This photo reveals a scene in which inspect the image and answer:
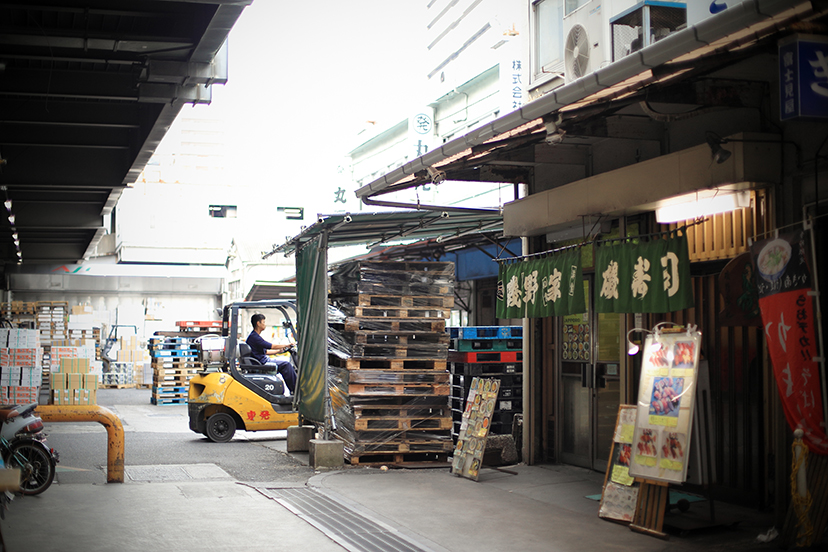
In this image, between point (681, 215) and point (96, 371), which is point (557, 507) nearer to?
point (681, 215)

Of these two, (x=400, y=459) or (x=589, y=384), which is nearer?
(x=589, y=384)

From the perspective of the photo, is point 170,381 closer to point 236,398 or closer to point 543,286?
point 236,398

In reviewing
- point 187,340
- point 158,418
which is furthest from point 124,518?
point 187,340

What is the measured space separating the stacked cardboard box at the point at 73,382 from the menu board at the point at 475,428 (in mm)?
12437

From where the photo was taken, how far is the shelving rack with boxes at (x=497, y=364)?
41.0 feet

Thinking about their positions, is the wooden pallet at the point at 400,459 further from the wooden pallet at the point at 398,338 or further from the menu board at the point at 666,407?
the menu board at the point at 666,407

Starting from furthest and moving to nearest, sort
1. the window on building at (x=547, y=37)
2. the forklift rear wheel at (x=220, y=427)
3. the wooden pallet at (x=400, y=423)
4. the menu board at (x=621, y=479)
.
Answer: the window on building at (x=547, y=37) → the forklift rear wheel at (x=220, y=427) → the wooden pallet at (x=400, y=423) → the menu board at (x=621, y=479)

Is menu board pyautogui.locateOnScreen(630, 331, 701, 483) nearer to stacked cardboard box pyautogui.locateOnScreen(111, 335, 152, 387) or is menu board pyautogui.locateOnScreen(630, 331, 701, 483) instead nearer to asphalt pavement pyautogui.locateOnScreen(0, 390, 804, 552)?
asphalt pavement pyautogui.locateOnScreen(0, 390, 804, 552)

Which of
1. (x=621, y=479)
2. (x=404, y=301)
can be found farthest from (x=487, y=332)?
(x=621, y=479)

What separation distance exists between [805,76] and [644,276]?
9.21ft

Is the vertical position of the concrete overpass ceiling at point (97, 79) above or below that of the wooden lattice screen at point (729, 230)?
above

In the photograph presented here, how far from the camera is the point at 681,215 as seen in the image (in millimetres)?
8492

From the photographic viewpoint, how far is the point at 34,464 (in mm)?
9656

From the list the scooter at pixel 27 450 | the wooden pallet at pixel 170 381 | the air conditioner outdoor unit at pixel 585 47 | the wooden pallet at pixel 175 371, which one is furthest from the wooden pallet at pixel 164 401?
the air conditioner outdoor unit at pixel 585 47
